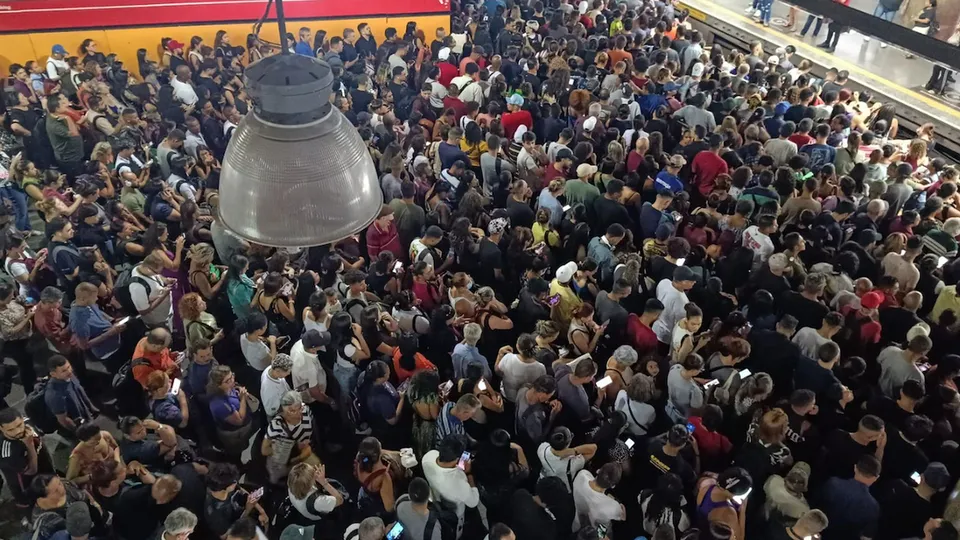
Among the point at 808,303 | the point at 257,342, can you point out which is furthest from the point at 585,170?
the point at 257,342

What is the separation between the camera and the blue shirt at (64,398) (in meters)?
4.69

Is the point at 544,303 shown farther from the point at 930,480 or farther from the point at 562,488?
the point at 930,480

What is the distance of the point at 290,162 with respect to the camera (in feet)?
7.11

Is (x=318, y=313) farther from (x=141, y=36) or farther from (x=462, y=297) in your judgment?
(x=141, y=36)

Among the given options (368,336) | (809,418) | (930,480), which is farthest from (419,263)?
(930,480)

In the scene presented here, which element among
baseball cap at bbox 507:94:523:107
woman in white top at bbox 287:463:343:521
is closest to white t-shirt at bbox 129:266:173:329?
woman in white top at bbox 287:463:343:521

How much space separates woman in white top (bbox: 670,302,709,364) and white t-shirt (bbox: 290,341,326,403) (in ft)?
8.30

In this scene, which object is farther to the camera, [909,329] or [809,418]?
[909,329]

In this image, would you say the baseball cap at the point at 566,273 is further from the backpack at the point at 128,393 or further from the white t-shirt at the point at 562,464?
the backpack at the point at 128,393

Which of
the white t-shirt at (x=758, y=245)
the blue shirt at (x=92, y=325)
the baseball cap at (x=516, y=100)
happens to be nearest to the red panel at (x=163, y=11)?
the baseball cap at (x=516, y=100)

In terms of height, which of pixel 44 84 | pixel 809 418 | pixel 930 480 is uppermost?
pixel 930 480

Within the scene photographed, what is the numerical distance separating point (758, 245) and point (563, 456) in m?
3.04

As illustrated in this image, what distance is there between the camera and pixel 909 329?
541 centimetres

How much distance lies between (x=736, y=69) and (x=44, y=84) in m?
10.2
